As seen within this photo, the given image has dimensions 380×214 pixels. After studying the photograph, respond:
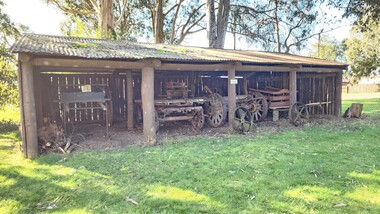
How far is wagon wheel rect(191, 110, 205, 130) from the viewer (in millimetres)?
8359

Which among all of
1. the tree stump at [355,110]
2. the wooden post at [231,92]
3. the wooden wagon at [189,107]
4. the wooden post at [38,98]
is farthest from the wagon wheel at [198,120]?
the tree stump at [355,110]

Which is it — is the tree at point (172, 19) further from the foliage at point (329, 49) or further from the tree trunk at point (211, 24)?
the foliage at point (329, 49)

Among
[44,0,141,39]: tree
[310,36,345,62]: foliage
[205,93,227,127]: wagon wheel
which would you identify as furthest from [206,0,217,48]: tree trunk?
[310,36,345,62]: foliage

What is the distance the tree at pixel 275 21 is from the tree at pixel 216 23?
11.0 ft

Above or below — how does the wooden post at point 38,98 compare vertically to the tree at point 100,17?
below

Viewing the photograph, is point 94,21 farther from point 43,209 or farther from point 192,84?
point 43,209

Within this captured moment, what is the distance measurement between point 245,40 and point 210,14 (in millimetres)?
6820

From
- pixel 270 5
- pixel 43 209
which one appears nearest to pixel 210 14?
pixel 270 5

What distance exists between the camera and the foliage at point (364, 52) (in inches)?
786

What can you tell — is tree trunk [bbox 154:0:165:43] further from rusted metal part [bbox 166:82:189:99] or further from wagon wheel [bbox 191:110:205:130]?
wagon wheel [bbox 191:110:205:130]

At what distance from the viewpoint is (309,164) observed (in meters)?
4.67

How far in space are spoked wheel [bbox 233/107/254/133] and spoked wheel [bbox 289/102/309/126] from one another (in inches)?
66.5

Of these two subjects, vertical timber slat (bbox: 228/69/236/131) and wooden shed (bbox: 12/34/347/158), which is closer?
wooden shed (bbox: 12/34/347/158)

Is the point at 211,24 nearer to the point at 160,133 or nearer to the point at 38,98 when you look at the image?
the point at 160,133
